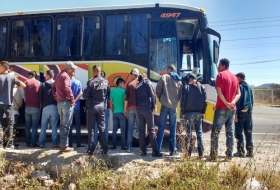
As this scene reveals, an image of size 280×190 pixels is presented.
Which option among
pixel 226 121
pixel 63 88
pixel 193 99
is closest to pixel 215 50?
pixel 193 99

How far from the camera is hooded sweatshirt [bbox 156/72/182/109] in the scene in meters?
6.31

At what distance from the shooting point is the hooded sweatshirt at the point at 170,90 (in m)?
6.31

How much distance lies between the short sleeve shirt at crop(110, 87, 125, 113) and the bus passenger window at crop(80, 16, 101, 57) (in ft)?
4.82

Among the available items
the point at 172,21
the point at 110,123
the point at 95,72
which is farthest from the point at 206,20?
the point at 110,123

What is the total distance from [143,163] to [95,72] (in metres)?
2.34

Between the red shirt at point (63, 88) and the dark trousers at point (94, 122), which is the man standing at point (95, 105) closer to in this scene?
the dark trousers at point (94, 122)

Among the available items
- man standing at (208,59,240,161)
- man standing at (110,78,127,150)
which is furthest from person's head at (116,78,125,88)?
man standing at (208,59,240,161)

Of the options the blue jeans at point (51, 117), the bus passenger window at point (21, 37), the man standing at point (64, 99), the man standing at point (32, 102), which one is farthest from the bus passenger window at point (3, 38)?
the man standing at point (64, 99)

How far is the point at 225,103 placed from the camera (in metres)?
5.87

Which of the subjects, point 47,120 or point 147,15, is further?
point 147,15

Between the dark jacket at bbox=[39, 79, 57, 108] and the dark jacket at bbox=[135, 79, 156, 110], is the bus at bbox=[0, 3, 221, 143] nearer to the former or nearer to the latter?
the dark jacket at bbox=[39, 79, 57, 108]

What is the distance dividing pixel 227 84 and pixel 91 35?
424 cm

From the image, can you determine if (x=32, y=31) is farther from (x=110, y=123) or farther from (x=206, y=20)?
(x=206, y=20)

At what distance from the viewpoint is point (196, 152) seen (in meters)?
6.61
